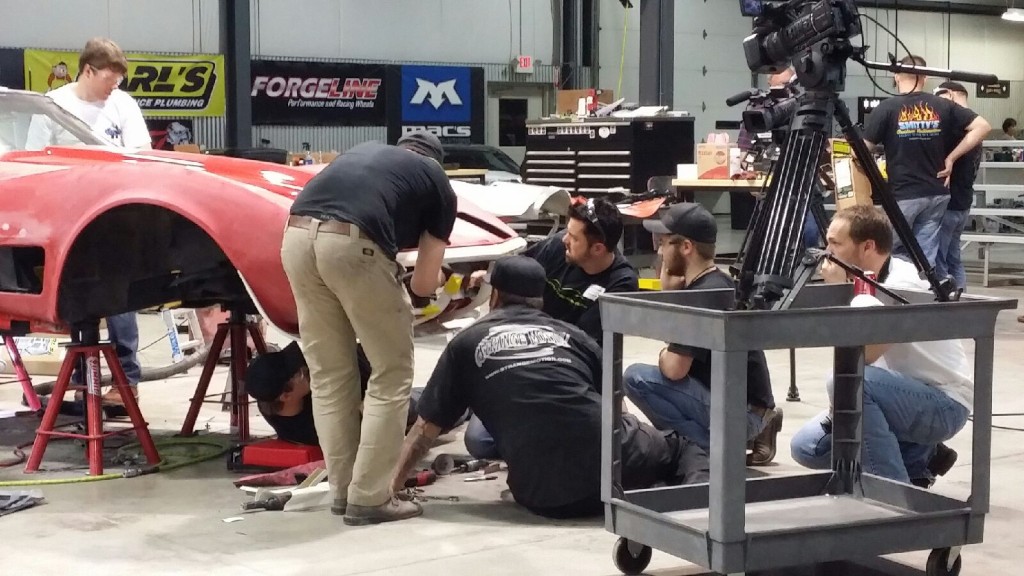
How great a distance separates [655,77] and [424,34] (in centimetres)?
930

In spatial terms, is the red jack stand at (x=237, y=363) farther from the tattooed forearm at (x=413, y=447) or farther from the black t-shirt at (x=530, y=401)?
the black t-shirt at (x=530, y=401)

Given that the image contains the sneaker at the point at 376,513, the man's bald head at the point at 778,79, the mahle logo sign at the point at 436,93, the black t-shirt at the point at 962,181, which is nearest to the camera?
the sneaker at the point at 376,513

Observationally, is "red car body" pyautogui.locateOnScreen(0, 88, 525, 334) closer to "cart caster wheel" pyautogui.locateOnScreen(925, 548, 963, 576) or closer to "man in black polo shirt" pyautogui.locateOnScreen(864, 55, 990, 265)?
"cart caster wheel" pyautogui.locateOnScreen(925, 548, 963, 576)

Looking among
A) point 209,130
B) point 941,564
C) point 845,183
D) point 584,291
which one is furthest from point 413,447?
point 209,130

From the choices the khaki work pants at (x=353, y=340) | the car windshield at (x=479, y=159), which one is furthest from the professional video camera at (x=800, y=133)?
the car windshield at (x=479, y=159)

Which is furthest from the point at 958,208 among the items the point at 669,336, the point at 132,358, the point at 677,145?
the point at 669,336

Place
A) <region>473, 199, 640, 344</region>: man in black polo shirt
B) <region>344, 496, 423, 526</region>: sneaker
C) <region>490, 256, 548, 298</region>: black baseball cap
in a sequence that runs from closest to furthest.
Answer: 1. <region>344, 496, 423, 526</region>: sneaker
2. <region>490, 256, 548, 298</region>: black baseball cap
3. <region>473, 199, 640, 344</region>: man in black polo shirt

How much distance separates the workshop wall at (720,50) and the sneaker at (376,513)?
58.9 ft

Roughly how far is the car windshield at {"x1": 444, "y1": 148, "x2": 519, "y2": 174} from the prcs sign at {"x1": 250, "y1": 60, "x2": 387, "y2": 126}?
9.07ft

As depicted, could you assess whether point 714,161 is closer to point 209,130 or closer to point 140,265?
point 140,265

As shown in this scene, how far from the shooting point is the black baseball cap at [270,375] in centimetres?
532

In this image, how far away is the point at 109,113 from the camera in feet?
23.2

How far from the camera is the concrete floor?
13.5 ft

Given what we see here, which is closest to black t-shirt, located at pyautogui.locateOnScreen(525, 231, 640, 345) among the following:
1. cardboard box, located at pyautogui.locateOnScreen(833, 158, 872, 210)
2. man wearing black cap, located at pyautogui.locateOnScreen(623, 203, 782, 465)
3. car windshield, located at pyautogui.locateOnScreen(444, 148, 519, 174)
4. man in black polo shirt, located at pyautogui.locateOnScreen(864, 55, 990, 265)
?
man wearing black cap, located at pyautogui.locateOnScreen(623, 203, 782, 465)
